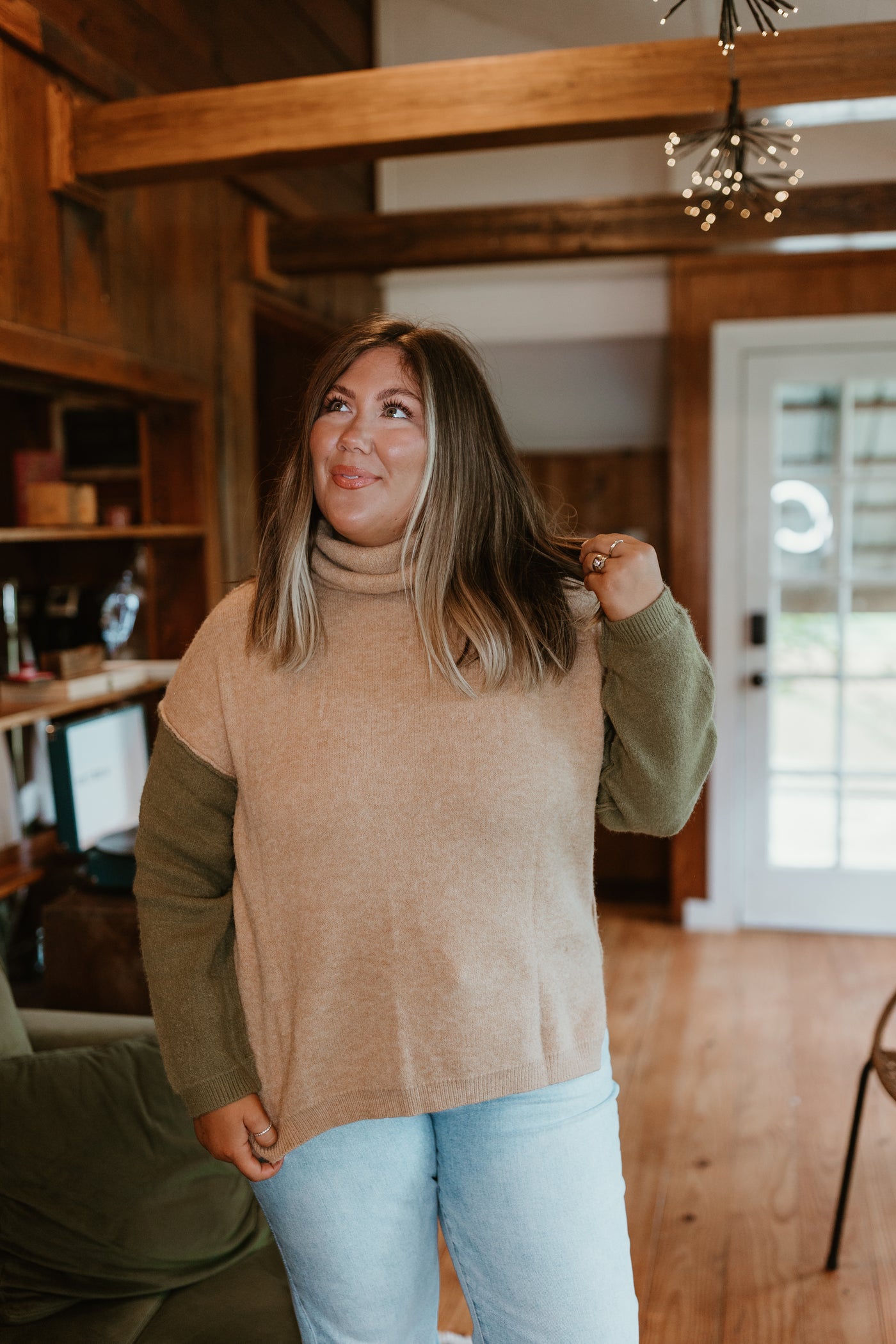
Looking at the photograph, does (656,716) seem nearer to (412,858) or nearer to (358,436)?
(412,858)

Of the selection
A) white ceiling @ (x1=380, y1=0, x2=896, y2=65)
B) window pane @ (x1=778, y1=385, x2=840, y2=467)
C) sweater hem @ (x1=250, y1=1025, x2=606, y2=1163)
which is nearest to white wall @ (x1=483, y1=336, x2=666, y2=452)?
window pane @ (x1=778, y1=385, x2=840, y2=467)

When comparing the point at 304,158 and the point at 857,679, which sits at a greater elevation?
the point at 304,158

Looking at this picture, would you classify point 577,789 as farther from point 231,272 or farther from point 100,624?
point 231,272

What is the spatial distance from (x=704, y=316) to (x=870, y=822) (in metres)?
1.85

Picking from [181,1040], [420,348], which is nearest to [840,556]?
[420,348]

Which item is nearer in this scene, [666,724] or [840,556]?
[666,724]

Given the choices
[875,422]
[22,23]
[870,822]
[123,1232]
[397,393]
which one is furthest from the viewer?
[870,822]

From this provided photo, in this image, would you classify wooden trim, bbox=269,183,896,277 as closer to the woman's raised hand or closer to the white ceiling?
the white ceiling

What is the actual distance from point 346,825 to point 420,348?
0.49 meters

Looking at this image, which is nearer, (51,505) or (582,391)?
(51,505)

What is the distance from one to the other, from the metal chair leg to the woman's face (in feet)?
4.72

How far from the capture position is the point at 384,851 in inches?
40.4

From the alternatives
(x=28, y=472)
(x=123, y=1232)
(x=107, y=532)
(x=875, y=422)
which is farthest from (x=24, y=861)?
(x=875, y=422)

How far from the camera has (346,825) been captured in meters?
1.03
